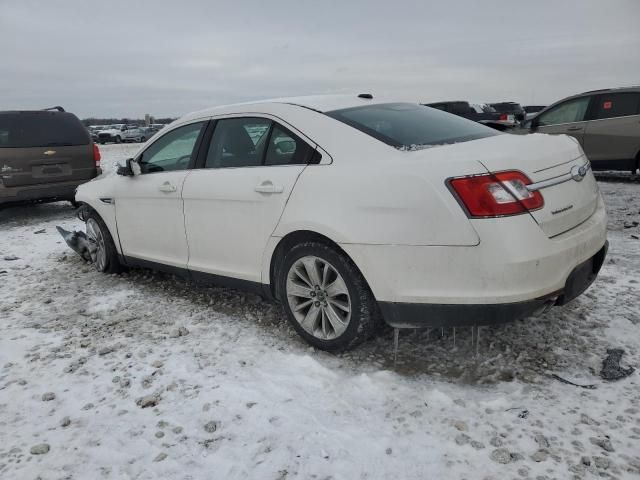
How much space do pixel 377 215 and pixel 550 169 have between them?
37.4 inches

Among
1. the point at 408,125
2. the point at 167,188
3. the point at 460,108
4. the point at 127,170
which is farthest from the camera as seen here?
the point at 460,108

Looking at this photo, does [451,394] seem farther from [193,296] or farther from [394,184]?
[193,296]

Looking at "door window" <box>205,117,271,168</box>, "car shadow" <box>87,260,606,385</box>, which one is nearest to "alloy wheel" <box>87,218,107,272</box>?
"door window" <box>205,117,271,168</box>

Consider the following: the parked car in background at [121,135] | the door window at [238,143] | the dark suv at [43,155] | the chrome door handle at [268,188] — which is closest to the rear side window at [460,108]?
the dark suv at [43,155]

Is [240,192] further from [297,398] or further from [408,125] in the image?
[297,398]

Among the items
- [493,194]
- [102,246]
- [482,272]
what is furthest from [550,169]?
[102,246]

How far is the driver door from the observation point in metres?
4.04

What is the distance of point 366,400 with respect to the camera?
8.84 ft

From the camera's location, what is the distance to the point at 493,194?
2488mm

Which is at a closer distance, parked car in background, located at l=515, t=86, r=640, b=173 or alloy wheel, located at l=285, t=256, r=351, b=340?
alloy wheel, located at l=285, t=256, r=351, b=340

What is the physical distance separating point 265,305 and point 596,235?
7.95ft

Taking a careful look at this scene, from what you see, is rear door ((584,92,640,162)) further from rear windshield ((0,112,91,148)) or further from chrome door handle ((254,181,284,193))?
rear windshield ((0,112,91,148))

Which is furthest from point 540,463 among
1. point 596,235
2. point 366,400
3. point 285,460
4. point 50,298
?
point 50,298

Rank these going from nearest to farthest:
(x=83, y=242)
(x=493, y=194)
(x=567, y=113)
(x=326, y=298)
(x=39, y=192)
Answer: (x=493, y=194)
(x=326, y=298)
(x=83, y=242)
(x=39, y=192)
(x=567, y=113)
